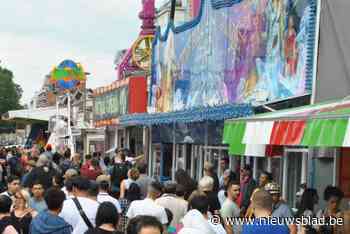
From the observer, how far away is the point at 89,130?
3759cm

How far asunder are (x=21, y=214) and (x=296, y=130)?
333 cm

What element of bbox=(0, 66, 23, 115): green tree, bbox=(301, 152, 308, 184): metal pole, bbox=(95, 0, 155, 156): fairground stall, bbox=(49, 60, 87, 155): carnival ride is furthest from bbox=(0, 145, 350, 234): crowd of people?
bbox=(0, 66, 23, 115): green tree

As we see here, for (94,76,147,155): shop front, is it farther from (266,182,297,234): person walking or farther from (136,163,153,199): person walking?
(266,182,297,234): person walking

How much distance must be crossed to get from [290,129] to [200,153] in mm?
12302

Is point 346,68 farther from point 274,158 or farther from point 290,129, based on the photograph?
point 290,129

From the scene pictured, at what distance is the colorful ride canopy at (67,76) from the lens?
35656mm

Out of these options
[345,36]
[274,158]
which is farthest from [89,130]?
[345,36]

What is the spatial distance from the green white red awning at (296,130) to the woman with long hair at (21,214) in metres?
3.10

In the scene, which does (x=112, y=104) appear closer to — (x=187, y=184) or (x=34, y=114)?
(x=34, y=114)

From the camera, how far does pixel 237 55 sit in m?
17.0

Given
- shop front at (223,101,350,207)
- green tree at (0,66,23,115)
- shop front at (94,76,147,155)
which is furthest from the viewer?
green tree at (0,66,23,115)

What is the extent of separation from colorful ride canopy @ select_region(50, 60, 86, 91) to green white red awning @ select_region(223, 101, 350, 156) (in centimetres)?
2478

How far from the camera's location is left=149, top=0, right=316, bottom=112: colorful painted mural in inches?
538

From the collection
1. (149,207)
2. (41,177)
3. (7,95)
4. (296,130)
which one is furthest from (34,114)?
(7,95)
